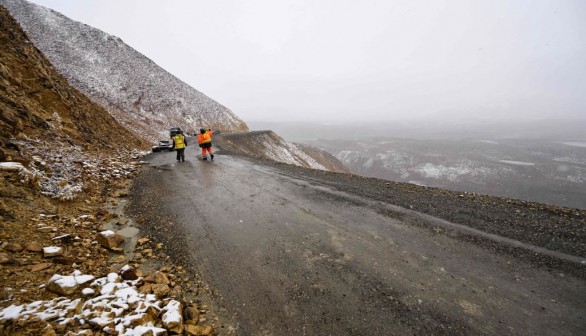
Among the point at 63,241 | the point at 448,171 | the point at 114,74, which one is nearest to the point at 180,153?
the point at 63,241

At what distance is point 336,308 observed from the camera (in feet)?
12.9

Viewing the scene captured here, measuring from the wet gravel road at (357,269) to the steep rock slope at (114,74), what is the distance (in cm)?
2546

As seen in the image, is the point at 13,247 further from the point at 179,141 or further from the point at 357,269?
the point at 179,141

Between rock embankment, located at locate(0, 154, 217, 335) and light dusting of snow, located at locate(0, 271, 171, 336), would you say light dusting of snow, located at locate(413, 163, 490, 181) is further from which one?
light dusting of snow, located at locate(0, 271, 171, 336)

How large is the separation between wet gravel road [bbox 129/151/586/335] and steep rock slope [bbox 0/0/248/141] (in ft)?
83.5

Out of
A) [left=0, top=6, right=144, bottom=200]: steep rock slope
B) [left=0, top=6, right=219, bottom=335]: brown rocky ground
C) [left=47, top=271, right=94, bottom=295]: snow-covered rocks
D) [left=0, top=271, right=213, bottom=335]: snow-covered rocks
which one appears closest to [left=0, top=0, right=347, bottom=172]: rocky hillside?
[left=0, top=6, right=144, bottom=200]: steep rock slope

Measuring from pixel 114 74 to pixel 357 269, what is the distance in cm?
4575

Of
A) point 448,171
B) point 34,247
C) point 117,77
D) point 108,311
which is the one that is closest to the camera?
point 108,311

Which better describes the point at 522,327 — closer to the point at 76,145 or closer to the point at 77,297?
the point at 77,297

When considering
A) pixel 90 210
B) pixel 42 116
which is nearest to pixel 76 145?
pixel 42 116

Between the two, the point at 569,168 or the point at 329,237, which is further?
the point at 569,168

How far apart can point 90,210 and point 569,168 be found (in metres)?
79.7

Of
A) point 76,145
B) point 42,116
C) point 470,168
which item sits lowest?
point 470,168

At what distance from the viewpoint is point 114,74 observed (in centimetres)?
3778
